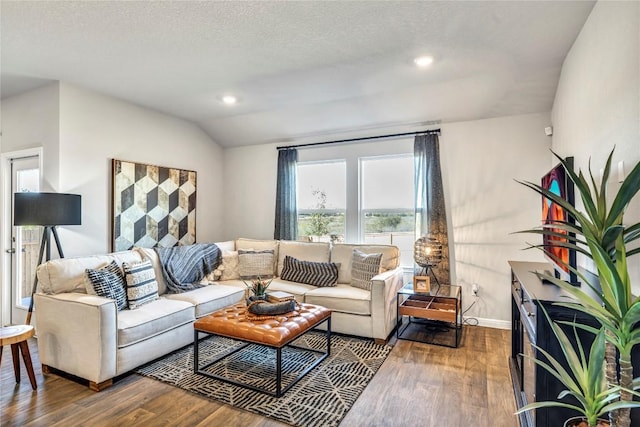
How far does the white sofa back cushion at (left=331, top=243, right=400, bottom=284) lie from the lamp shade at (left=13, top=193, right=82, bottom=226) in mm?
2883

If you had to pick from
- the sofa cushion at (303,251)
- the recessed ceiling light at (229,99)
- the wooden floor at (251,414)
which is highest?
the recessed ceiling light at (229,99)

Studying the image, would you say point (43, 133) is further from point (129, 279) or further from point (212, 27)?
point (212, 27)

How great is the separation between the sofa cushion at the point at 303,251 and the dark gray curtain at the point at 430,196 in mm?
1220

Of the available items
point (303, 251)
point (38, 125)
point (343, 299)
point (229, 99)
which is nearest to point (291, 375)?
point (343, 299)

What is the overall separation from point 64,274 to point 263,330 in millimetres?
1823

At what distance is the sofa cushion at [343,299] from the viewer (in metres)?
3.47

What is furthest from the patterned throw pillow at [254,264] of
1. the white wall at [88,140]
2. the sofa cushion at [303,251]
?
the white wall at [88,140]

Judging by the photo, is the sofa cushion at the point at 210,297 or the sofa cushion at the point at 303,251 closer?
the sofa cushion at the point at 210,297

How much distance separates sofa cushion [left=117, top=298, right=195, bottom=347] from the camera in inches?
105

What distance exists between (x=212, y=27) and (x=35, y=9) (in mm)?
1130

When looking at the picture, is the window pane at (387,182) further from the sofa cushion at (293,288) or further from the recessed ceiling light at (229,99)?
the recessed ceiling light at (229,99)

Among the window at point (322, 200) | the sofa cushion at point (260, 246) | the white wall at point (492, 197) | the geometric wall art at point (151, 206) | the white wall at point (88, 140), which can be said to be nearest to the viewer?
the white wall at point (88, 140)

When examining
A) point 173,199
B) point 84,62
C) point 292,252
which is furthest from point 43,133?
point 292,252

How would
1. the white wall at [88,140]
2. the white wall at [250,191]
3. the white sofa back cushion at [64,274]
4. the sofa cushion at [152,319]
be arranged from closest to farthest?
the sofa cushion at [152,319], the white sofa back cushion at [64,274], the white wall at [88,140], the white wall at [250,191]
